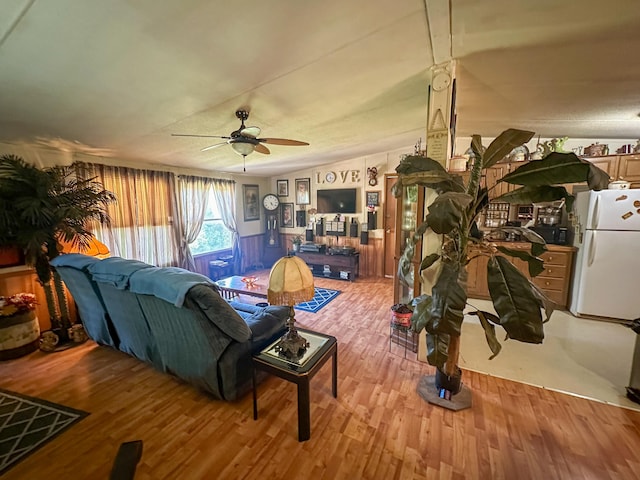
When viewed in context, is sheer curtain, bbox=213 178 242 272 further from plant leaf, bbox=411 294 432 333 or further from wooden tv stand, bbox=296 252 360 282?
plant leaf, bbox=411 294 432 333

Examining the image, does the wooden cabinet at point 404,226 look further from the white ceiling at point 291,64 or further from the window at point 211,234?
the window at point 211,234

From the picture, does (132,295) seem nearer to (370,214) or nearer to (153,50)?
(153,50)

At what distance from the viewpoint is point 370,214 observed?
18.1 ft

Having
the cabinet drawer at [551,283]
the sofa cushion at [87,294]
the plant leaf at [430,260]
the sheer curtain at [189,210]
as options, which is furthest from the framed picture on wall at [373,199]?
the sofa cushion at [87,294]

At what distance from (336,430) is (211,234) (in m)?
4.56

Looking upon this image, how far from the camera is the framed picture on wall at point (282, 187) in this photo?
6.48 metres

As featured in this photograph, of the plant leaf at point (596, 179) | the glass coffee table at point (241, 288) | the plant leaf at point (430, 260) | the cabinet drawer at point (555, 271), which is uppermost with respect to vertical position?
the plant leaf at point (596, 179)

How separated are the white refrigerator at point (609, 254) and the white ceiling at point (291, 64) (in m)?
0.95

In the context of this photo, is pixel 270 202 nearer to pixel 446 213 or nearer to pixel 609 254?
pixel 446 213

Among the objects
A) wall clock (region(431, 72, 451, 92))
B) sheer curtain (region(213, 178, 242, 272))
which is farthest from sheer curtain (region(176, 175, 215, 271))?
wall clock (region(431, 72, 451, 92))

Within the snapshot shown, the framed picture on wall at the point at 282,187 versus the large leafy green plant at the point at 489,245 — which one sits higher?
the framed picture on wall at the point at 282,187

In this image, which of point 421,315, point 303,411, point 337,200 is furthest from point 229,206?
point 421,315

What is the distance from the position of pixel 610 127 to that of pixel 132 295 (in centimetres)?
553

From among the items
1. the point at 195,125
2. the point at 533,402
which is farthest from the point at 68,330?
the point at 533,402
